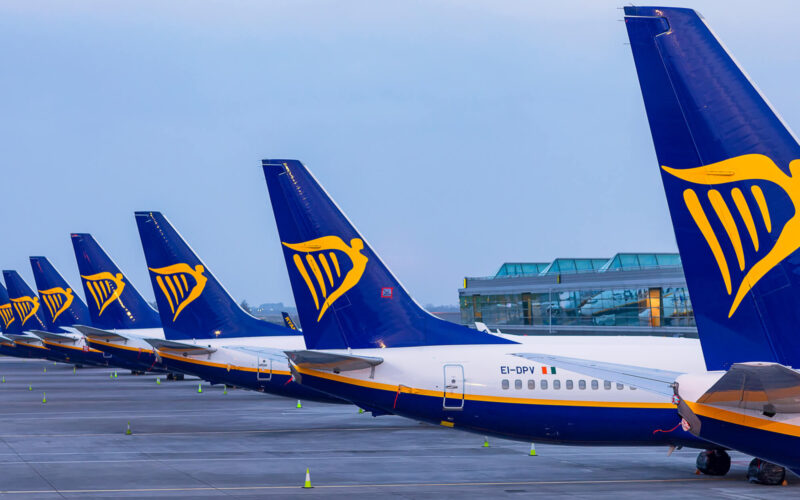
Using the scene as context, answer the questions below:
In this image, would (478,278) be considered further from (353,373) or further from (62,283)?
(353,373)

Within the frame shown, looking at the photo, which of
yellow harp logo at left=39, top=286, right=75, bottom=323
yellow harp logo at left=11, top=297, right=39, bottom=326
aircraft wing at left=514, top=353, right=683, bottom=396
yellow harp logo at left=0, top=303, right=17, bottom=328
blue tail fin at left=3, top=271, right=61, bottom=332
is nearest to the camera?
aircraft wing at left=514, top=353, right=683, bottom=396

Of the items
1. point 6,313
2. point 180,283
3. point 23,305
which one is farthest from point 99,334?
point 6,313

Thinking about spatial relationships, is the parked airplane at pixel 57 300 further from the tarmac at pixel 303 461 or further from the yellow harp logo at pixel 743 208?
the yellow harp logo at pixel 743 208

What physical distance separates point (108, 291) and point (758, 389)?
181ft

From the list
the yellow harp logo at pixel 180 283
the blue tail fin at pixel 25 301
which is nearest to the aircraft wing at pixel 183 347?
the yellow harp logo at pixel 180 283

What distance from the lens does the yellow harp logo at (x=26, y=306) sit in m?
102

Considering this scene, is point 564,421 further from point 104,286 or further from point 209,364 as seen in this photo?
point 104,286

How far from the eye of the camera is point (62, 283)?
83.7 metres

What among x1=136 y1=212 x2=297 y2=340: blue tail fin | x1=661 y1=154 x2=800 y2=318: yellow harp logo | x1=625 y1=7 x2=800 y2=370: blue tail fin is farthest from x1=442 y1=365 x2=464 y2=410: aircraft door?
x1=136 y1=212 x2=297 y2=340: blue tail fin

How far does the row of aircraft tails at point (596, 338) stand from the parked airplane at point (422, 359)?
4cm

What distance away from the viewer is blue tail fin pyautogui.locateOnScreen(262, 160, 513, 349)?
27.9 metres

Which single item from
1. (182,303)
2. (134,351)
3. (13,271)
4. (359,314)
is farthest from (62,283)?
(359,314)

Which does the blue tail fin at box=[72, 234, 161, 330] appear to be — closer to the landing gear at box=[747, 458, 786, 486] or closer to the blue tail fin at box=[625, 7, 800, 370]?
the landing gear at box=[747, 458, 786, 486]

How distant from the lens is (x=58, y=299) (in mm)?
83688
